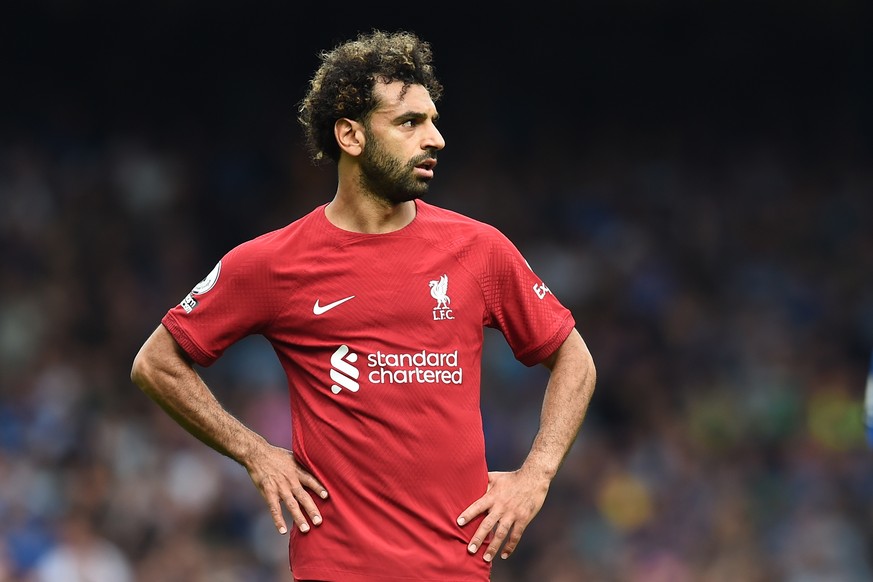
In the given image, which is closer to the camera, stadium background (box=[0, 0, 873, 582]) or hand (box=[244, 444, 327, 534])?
hand (box=[244, 444, 327, 534])

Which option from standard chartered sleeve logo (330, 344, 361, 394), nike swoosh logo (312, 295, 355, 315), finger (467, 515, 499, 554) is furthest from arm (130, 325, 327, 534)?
finger (467, 515, 499, 554)

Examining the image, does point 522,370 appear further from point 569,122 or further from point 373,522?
point 373,522

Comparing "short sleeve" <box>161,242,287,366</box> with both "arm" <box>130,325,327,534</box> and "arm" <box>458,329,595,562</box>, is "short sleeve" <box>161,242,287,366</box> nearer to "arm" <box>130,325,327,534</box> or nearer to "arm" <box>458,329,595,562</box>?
"arm" <box>130,325,327,534</box>

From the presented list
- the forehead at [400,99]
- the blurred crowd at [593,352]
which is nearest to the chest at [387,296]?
the forehead at [400,99]

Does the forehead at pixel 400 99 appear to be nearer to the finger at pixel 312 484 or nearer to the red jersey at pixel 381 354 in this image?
the red jersey at pixel 381 354

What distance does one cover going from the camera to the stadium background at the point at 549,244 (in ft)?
36.3

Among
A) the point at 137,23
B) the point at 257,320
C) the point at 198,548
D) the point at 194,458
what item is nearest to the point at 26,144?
the point at 137,23

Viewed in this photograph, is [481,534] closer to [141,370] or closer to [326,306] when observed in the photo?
[326,306]

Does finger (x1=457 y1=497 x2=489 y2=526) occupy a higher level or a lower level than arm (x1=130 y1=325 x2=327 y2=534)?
lower

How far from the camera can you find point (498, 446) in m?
11.6

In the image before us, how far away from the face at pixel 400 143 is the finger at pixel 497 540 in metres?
1.04

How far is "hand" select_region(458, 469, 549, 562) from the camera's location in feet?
14.3

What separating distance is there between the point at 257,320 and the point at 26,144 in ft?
30.6

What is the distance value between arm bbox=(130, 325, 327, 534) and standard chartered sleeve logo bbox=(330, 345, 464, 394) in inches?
12.1
